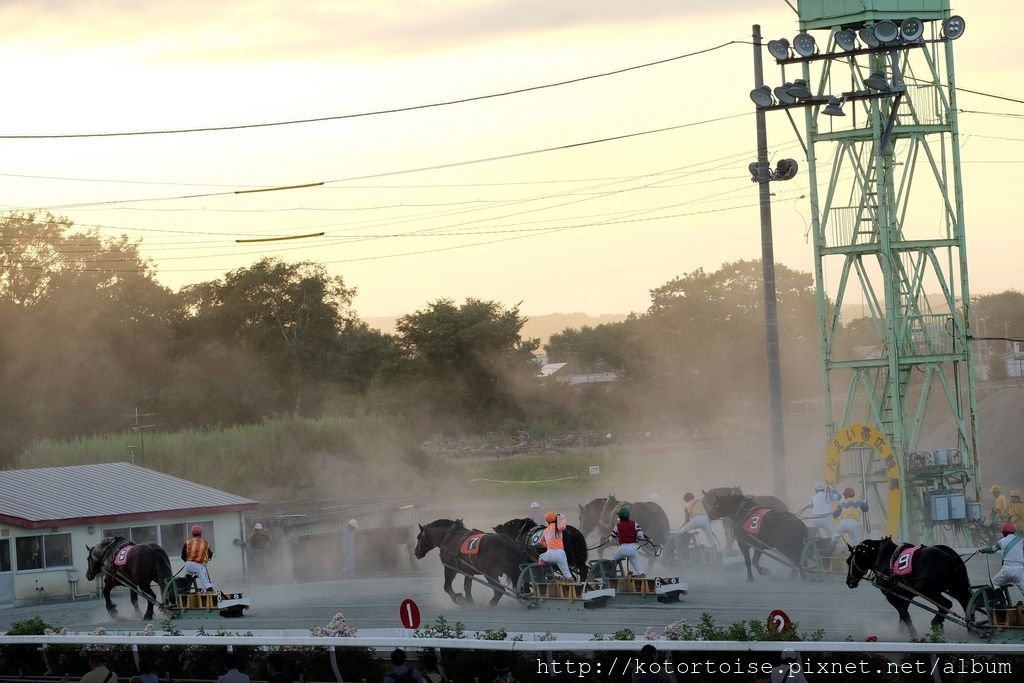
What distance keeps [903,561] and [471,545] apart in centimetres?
958

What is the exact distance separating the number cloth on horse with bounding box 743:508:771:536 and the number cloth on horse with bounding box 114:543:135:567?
13.1m

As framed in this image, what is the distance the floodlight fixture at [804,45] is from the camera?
38844mm

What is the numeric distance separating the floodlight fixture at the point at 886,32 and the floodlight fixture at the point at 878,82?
1174 mm

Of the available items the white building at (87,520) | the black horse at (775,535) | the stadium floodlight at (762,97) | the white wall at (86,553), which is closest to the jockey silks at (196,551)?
the white wall at (86,553)

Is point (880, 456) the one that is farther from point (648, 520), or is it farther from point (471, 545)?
point (471, 545)

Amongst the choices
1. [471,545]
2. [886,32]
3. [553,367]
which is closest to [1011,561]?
[471,545]

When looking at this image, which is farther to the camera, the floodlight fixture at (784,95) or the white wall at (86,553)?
the floodlight fixture at (784,95)

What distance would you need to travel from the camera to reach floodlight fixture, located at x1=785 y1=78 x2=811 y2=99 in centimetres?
3731

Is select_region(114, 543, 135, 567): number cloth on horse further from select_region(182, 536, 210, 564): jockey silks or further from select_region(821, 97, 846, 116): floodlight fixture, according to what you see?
select_region(821, 97, 846, 116): floodlight fixture

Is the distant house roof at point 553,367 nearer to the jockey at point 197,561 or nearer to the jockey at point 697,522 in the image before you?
the jockey at point 697,522

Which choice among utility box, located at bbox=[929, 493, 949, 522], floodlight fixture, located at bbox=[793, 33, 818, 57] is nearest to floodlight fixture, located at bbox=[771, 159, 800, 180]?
floodlight fixture, located at bbox=[793, 33, 818, 57]

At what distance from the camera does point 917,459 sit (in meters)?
39.3

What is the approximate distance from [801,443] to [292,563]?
43.1 m

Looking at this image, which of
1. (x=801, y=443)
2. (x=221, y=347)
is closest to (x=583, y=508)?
(x=801, y=443)
